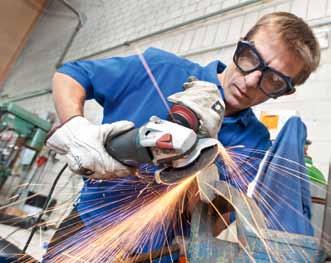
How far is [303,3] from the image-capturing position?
6.34 feet

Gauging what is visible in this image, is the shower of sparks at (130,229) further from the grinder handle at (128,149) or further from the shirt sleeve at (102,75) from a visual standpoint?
the shirt sleeve at (102,75)

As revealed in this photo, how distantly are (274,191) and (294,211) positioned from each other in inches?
3.6

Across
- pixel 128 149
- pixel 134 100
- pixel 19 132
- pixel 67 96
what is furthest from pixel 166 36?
pixel 128 149

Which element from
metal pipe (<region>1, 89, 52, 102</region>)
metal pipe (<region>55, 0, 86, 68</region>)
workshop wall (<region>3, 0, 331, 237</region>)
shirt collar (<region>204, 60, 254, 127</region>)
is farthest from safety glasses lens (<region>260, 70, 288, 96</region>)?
metal pipe (<region>55, 0, 86, 68</region>)

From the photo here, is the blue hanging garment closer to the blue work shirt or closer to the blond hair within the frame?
the blue work shirt

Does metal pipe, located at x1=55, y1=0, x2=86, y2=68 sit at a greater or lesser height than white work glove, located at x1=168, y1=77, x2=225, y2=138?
greater

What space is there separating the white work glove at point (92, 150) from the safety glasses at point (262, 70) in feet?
1.62

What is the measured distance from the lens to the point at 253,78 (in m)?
0.98

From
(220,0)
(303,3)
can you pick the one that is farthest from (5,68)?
(303,3)

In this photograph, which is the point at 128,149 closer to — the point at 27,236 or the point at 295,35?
the point at 295,35

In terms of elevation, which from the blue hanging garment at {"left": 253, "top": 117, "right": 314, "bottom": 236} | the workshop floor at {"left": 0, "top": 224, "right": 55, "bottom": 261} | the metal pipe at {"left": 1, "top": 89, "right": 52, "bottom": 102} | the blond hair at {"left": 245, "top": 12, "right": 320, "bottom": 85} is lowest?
the workshop floor at {"left": 0, "top": 224, "right": 55, "bottom": 261}

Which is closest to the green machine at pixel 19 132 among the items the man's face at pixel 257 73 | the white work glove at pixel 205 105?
the man's face at pixel 257 73

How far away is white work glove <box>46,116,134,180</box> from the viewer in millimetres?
672

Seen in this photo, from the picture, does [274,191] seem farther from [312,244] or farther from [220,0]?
[220,0]
